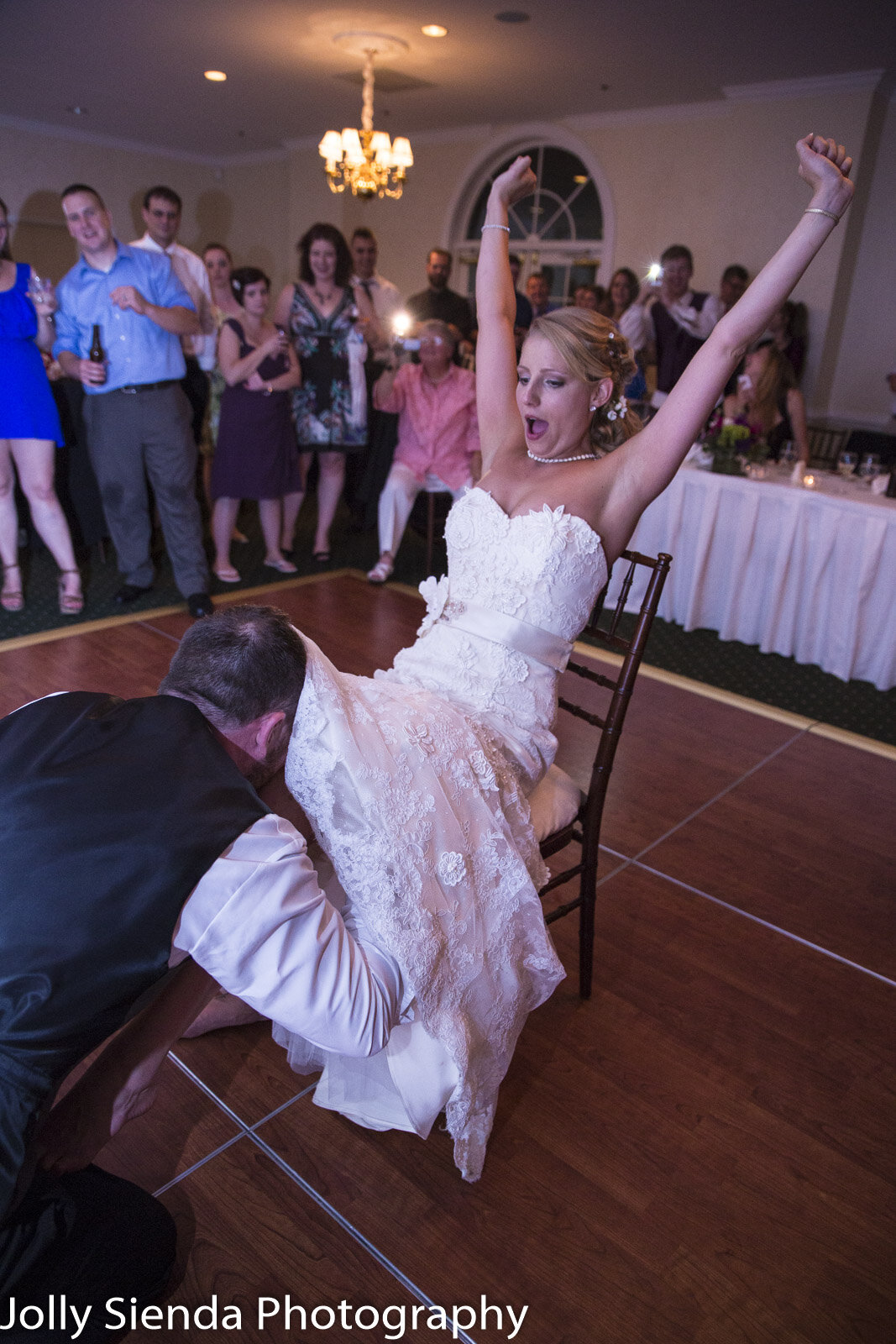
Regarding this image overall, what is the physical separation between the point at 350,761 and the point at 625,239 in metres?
8.72

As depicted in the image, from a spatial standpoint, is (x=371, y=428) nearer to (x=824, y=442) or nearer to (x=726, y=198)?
(x=824, y=442)

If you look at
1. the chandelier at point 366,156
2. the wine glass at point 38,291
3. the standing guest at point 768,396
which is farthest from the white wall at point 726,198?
the wine glass at point 38,291

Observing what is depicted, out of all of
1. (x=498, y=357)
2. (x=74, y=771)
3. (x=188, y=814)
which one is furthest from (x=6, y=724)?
(x=498, y=357)

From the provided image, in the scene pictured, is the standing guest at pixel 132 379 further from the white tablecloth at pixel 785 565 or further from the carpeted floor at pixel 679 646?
the white tablecloth at pixel 785 565

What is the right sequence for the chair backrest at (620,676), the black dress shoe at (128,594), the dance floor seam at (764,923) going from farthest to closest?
1. the black dress shoe at (128,594)
2. the dance floor seam at (764,923)
3. the chair backrest at (620,676)

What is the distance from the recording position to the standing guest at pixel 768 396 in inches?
185

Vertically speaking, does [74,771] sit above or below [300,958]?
above

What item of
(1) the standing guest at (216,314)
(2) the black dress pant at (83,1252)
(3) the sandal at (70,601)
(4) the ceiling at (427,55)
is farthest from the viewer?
(4) the ceiling at (427,55)

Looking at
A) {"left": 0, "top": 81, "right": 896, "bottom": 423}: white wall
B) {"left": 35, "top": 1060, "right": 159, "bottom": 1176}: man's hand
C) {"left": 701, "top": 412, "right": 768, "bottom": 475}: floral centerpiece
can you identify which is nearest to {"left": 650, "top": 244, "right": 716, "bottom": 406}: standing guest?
{"left": 701, "top": 412, "right": 768, "bottom": 475}: floral centerpiece

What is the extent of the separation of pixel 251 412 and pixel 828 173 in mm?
3345

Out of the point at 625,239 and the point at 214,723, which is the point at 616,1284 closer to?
the point at 214,723

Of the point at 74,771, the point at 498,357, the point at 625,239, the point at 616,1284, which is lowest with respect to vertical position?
the point at 616,1284

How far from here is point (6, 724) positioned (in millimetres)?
1029

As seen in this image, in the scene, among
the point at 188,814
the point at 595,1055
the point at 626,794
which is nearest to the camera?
the point at 188,814
